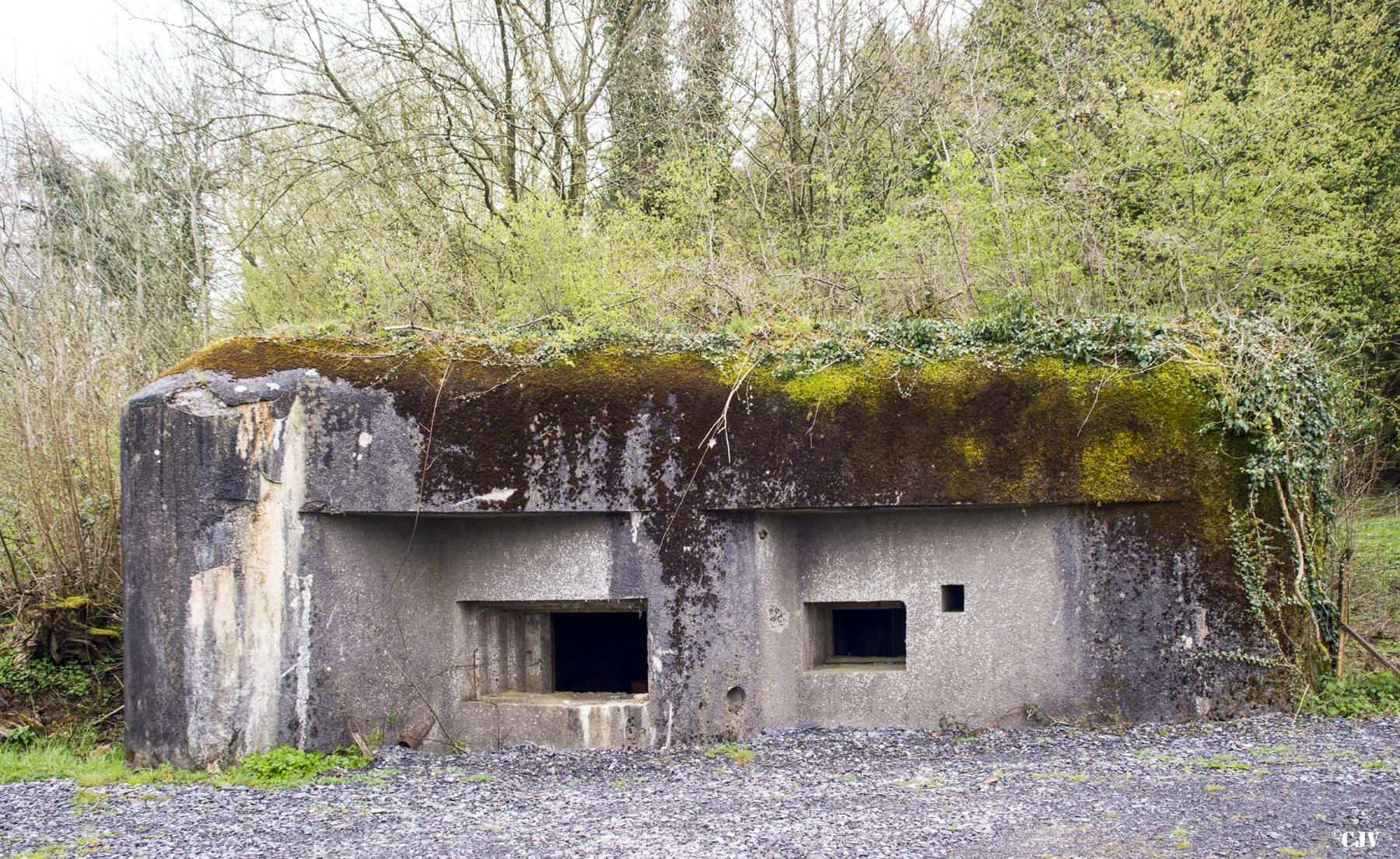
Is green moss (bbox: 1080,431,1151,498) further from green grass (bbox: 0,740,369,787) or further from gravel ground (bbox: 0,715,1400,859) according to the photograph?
green grass (bbox: 0,740,369,787)

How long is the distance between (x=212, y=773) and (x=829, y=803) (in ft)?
11.6

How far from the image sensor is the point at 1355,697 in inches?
237

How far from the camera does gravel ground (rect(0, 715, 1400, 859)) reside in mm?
4219

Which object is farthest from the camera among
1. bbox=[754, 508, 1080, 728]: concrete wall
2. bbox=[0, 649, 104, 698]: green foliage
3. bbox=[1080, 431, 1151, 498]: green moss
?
bbox=[0, 649, 104, 698]: green foliage

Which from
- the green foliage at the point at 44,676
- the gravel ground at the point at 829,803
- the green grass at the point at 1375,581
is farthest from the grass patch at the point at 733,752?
the green foliage at the point at 44,676

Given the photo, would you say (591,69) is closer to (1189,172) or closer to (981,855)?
(1189,172)

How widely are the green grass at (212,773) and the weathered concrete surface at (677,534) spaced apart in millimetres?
123

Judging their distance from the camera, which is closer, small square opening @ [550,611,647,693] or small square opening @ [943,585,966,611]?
small square opening @ [943,585,966,611]

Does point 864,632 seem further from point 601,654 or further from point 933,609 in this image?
point 601,654

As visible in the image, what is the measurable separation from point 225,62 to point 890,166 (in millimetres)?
7271

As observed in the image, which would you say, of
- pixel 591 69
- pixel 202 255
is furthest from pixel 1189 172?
pixel 202 255

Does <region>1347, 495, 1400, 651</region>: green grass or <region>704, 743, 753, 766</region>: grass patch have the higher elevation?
<region>1347, 495, 1400, 651</region>: green grass

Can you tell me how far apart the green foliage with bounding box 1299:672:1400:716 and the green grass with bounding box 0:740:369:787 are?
18.4ft

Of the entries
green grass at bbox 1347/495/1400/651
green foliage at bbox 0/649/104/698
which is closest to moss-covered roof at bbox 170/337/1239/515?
green grass at bbox 1347/495/1400/651
